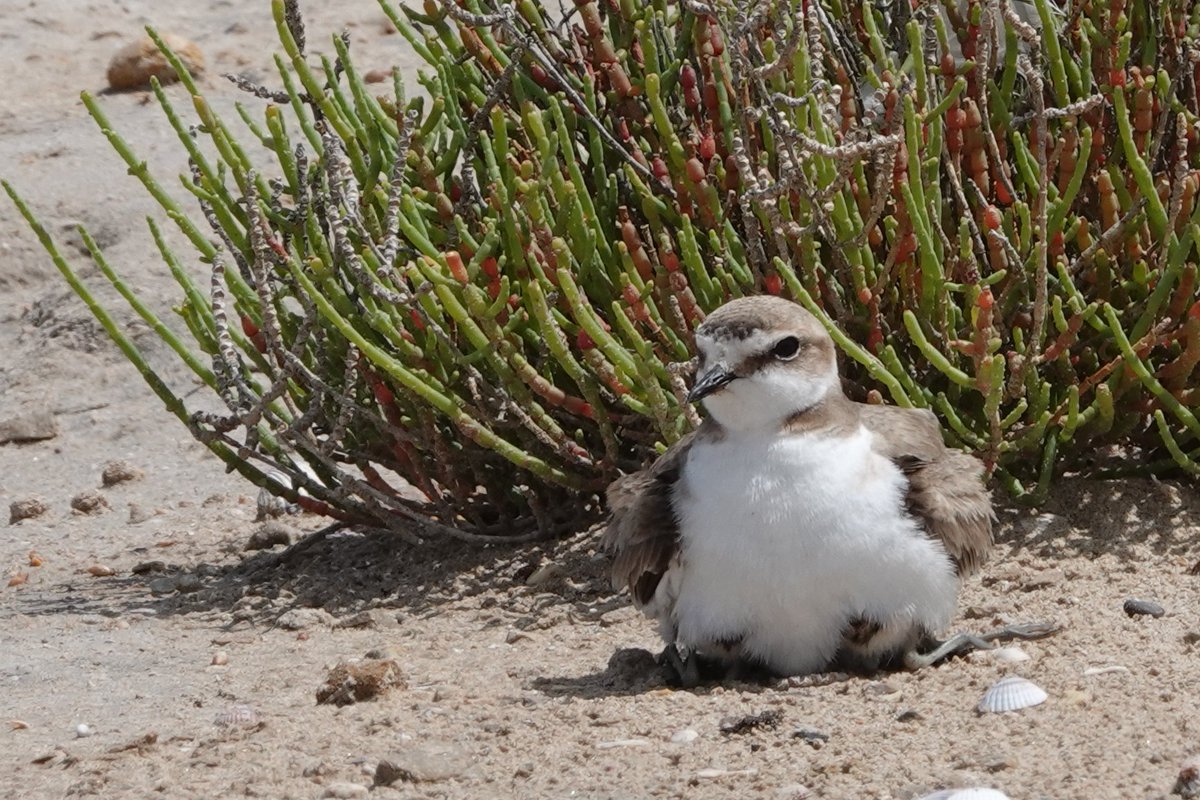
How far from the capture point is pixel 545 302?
15.4ft

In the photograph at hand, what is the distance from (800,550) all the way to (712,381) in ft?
1.34

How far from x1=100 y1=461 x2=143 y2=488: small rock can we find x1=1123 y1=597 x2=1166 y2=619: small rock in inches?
149

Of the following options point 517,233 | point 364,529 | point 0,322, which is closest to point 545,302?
point 517,233

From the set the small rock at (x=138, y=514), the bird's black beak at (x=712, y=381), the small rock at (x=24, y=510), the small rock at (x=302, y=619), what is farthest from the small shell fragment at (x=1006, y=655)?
the small rock at (x=24, y=510)

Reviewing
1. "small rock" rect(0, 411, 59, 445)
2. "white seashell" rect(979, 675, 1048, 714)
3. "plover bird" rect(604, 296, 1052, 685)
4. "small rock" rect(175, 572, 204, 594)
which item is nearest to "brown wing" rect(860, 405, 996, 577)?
"plover bird" rect(604, 296, 1052, 685)

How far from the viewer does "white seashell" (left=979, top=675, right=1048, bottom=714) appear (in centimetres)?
379

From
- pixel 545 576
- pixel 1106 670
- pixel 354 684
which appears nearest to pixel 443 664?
pixel 354 684

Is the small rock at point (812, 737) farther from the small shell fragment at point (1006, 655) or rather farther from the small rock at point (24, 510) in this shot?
the small rock at point (24, 510)

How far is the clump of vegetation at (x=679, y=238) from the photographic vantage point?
4.69 metres

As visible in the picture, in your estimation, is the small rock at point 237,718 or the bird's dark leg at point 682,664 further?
the bird's dark leg at point 682,664

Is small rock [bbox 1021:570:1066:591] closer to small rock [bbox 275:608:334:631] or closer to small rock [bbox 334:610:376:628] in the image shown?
small rock [bbox 334:610:376:628]

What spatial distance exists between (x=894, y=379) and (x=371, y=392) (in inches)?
65.5

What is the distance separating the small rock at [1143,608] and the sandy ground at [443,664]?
4 centimetres

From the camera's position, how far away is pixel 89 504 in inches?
260
